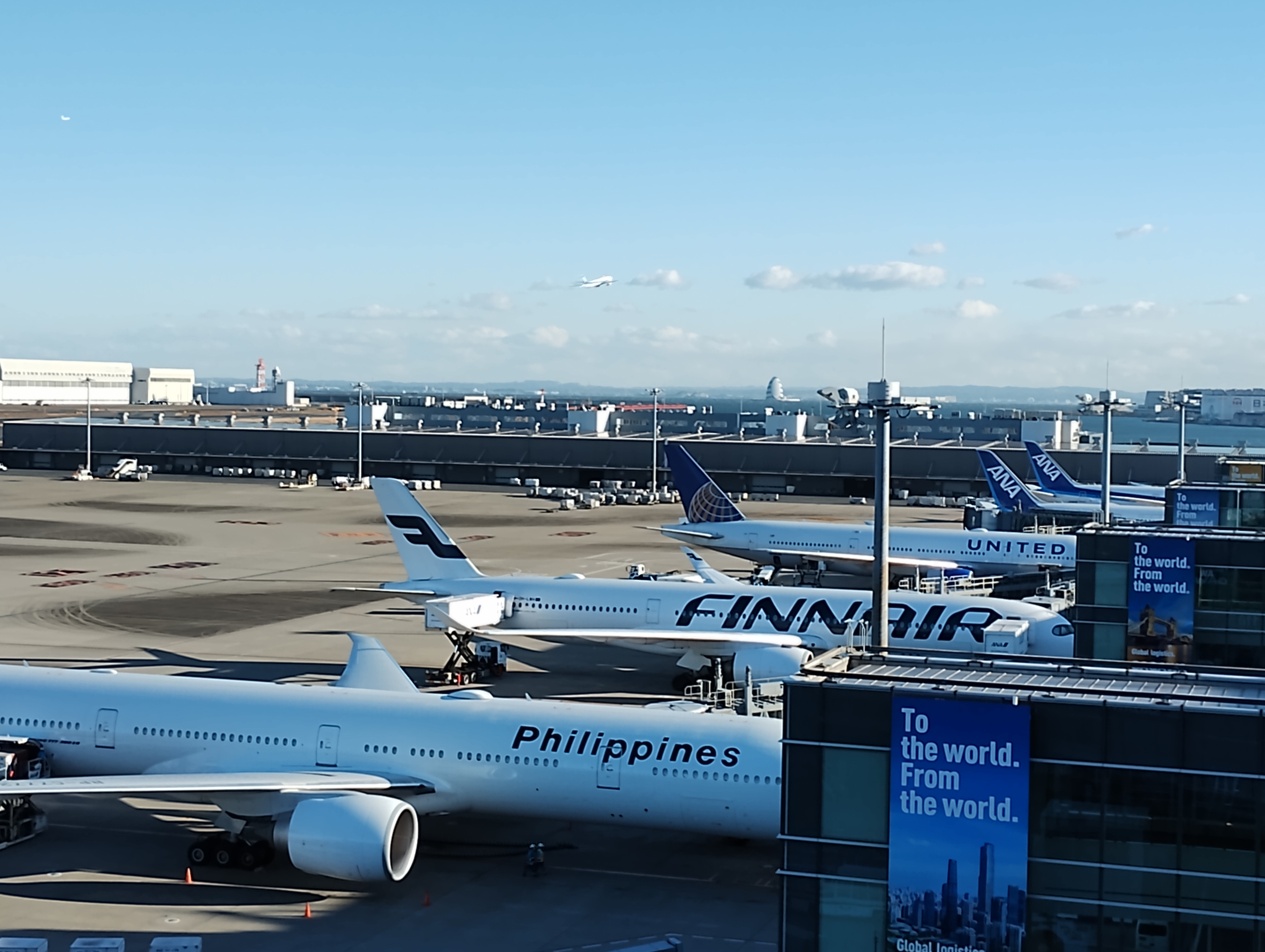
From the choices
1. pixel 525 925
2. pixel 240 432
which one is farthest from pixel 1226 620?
pixel 240 432

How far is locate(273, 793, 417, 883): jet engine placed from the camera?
27.7 m

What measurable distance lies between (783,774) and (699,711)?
705 inches

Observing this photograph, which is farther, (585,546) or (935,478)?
(935,478)

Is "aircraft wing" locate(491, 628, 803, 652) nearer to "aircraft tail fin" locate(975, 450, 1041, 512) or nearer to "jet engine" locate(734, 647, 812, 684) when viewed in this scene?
"jet engine" locate(734, 647, 812, 684)

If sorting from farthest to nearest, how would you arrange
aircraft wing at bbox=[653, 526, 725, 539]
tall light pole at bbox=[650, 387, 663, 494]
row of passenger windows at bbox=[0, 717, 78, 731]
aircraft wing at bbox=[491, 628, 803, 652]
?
tall light pole at bbox=[650, 387, 663, 494] < aircraft wing at bbox=[653, 526, 725, 539] < aircraft wing at bbox=[491, 628, 803, 652] < row of passenger windows at bbox=[0, 717, 78, 731]

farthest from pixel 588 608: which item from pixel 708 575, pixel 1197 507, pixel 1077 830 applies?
pixel 1077 830

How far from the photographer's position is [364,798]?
94.6 feet

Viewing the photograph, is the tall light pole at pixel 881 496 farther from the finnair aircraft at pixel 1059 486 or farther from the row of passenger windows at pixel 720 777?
the finnair aircraft at pixel 1059 486

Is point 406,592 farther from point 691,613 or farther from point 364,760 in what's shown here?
point 364,760

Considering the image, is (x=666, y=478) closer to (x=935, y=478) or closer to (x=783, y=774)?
(x=935, y=478)

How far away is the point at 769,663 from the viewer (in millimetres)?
45625

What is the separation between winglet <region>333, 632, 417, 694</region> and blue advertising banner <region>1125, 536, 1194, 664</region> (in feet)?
65.2

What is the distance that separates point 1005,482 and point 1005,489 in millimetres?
497

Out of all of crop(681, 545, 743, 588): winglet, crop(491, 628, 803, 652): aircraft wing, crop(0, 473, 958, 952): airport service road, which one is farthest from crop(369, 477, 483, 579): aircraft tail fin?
crop(681, 545, 743, 588): winglet
